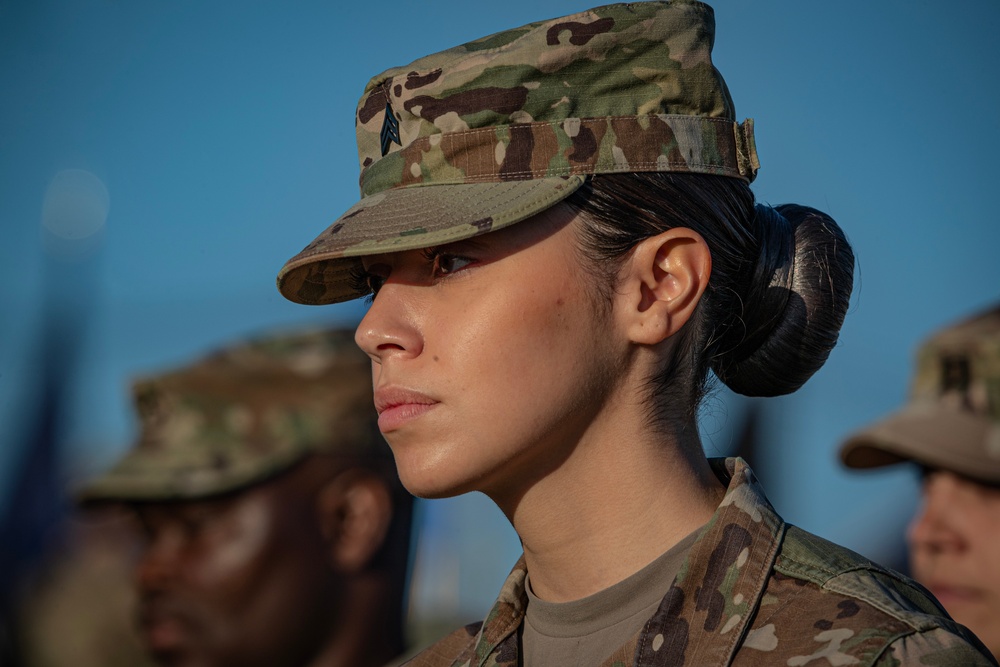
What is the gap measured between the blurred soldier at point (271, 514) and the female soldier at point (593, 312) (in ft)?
9.48

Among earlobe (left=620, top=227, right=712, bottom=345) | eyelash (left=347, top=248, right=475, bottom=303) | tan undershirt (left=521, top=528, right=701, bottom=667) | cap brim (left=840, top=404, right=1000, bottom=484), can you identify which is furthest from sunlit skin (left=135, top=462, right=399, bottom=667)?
earlobe (left=620, top=227, right=712, bottom=345)

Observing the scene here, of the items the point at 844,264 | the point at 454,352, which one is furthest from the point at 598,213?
the point at 844,264

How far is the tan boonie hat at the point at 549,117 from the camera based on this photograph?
2148 mm

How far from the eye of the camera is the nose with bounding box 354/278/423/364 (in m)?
2.12

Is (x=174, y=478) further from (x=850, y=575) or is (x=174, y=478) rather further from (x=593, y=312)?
(x=850, y=575)

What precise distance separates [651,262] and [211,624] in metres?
3.54

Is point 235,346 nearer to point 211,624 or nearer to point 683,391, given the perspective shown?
point 211,624

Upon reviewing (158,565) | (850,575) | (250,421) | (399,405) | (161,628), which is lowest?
(161,628)

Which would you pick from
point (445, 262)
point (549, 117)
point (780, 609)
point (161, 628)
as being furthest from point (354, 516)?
point (780, 609)

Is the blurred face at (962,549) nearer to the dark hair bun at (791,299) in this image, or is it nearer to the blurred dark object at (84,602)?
the dark hair bun at (791,299)

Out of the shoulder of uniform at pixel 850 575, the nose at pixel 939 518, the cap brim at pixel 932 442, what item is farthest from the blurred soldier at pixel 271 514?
the shoulder of uniform at pixel 850 575

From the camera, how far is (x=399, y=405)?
215 cm

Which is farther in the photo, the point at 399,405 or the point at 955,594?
the point at 955,594

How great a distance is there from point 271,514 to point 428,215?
3.38 metres
